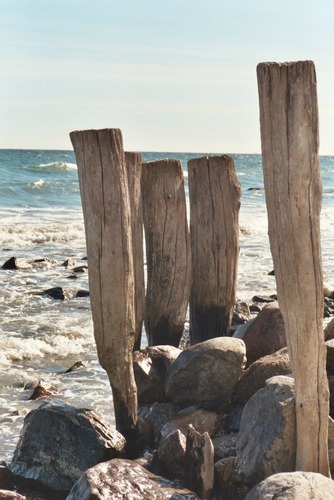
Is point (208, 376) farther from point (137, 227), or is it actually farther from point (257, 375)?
point (137, 227)

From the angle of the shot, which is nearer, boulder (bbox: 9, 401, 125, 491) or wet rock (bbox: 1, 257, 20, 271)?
boulder (bbox: 9, 401, 125, 491)

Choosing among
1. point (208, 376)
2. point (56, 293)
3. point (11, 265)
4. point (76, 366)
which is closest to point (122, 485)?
point (208, 376)

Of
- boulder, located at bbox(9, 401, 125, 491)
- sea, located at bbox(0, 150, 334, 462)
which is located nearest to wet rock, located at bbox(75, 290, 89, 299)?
sea, located at bbox(0, 150, 334, 462)

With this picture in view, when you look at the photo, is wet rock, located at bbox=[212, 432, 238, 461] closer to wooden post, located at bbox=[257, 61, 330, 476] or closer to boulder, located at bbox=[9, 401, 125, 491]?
boulder, located at bbox=[9, 401, 125, 491]

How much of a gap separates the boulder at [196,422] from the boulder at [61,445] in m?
0.40

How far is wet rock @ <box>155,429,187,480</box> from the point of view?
5887mm

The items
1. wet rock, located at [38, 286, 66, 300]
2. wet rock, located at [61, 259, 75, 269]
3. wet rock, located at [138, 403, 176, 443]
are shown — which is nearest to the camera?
wet rock, located at [138, 403, 176, 443]

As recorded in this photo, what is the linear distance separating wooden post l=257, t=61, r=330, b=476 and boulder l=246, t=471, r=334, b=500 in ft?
1.46

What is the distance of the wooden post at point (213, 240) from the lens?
27.5ft

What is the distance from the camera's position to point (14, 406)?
26.4 ft

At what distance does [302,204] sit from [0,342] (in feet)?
20.6

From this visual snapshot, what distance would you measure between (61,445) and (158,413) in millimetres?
1067

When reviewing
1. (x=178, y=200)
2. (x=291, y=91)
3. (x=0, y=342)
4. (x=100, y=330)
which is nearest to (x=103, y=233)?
(x=100, y=330)

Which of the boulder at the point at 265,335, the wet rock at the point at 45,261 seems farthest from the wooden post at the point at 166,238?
the wet rock at the point at 45,261
